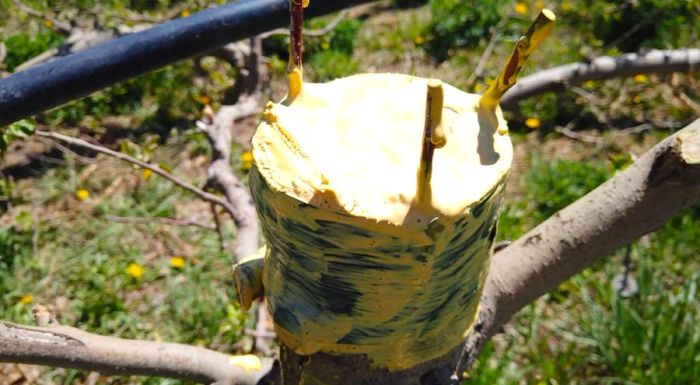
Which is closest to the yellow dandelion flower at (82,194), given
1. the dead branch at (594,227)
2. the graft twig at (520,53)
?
the dead branch at (594,227)

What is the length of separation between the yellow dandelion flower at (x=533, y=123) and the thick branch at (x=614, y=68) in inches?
23.6

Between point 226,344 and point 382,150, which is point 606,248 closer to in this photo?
point 382,150

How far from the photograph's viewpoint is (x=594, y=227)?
0.86 m

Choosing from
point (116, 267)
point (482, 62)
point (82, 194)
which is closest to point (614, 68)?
point (482, 62)

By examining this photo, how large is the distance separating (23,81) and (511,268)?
28.2 inches

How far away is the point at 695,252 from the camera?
202cm

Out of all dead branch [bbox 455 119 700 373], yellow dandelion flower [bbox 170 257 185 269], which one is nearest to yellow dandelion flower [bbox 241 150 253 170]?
yellow dandelion flower [bbox 170 257 185 269]

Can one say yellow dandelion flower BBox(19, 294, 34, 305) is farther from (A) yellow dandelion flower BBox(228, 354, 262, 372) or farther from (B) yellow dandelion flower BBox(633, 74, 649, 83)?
(B) yellow dandelion flower BBox(633, 74, 649, 83)

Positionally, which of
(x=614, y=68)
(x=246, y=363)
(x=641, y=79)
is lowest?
(x=641, y=79)

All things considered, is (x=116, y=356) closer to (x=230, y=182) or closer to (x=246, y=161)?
(x=230, y=182)

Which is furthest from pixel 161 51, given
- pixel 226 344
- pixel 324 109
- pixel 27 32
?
pixel 27 32

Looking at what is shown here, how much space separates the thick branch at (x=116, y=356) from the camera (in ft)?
2.41

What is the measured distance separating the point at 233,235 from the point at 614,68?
1509mm

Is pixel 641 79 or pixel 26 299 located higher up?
pixel 641 79
